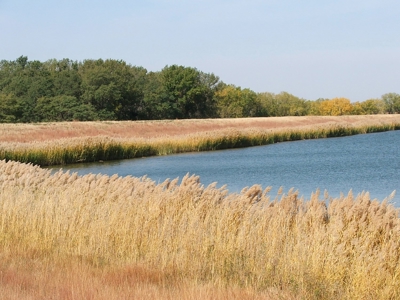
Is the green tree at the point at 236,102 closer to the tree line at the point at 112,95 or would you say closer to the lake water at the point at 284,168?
the tree line at the point at 112,95

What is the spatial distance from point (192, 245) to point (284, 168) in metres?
18.8

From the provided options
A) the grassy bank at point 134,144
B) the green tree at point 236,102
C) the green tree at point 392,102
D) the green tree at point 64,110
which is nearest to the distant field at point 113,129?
the grassy bank at point 134,144

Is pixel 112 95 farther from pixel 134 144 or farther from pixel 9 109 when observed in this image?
pixel 134 144

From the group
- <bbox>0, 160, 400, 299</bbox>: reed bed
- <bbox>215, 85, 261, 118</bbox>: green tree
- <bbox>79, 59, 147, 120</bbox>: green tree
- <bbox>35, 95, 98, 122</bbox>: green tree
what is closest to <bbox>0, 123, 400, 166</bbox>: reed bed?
<bbox>0, 160, 400, 299</bbox>: reed bed

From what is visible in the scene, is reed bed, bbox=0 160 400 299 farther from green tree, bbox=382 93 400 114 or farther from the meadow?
green tree, bbox=382 93 400 114

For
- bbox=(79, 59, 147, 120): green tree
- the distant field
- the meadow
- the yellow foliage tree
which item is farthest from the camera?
the yellow foliage tree

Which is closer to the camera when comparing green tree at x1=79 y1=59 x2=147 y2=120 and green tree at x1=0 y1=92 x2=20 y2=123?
green tree at x1=0 y1=92 x2=20 y2=123

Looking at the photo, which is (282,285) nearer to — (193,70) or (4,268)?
(4,268)

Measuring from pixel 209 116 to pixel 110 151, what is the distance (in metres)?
60.0

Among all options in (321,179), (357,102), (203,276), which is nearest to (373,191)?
(321,179)

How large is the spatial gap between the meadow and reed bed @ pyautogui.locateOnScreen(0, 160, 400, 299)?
0.06 feet

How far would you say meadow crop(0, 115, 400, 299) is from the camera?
586 centimetres

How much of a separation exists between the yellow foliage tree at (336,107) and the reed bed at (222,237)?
404ft

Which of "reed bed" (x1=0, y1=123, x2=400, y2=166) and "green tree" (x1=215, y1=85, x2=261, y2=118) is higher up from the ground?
"green tree" (x1=215, y1=85, x2=261, y2=118)
